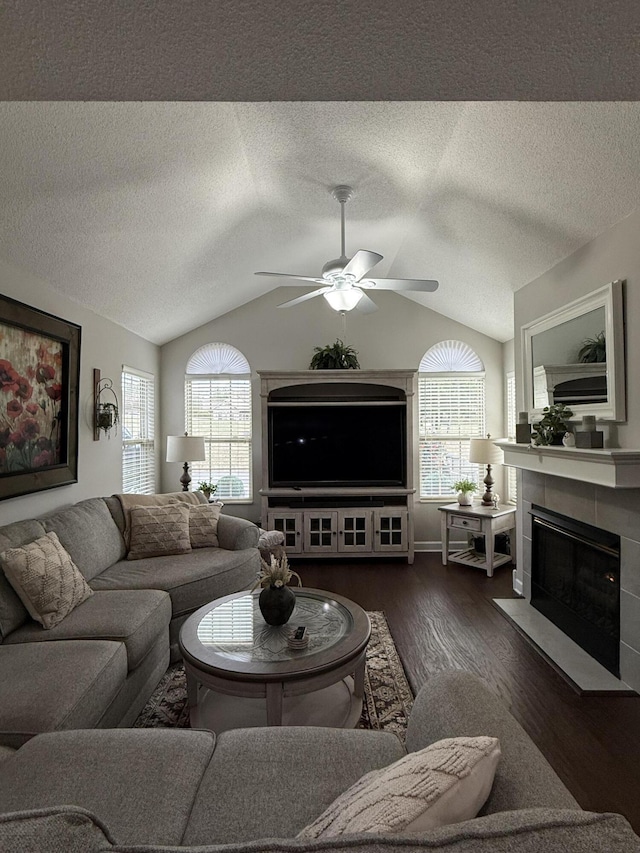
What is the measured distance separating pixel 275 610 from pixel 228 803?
1202mm

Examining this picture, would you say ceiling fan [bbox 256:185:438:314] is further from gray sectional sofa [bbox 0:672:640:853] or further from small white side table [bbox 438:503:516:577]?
small white side table [bbox 438:503:516:577]

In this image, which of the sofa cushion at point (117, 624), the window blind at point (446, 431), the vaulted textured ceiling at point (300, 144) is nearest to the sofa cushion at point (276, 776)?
the sofa cushion at point (117, 624)

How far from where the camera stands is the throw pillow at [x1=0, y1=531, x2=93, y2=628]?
236 cm

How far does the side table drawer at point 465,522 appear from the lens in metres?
4.82

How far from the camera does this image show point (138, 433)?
5.08 metres

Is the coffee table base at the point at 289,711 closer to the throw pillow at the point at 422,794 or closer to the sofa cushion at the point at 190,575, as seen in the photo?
the sofa cushion at the point at 190,575

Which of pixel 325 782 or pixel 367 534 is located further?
pixel 367 534

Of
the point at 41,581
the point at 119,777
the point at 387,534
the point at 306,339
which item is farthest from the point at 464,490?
the point at 119,777

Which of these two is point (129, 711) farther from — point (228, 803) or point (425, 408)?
point (425, 408)

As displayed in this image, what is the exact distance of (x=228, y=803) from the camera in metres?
1.26

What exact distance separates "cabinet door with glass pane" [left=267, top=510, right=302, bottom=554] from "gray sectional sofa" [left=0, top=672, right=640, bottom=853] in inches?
141

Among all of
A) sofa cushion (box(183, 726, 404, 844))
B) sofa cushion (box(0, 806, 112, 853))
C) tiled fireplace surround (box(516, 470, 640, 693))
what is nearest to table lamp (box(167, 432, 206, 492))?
tiled fireplace surround (box(516, 470, 640, 693))

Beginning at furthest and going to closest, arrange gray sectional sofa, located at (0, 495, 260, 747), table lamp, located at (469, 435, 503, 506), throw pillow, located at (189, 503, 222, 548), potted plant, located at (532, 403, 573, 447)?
1. table lamp, located at (469, 435, 503, 506)
2. throw pillow, located at (189, 503, 222, 548)
3. potted plant, located at (532, 403, 573, 447)
4. gray sectional sofa, located at (0, 495, 260, 747)
